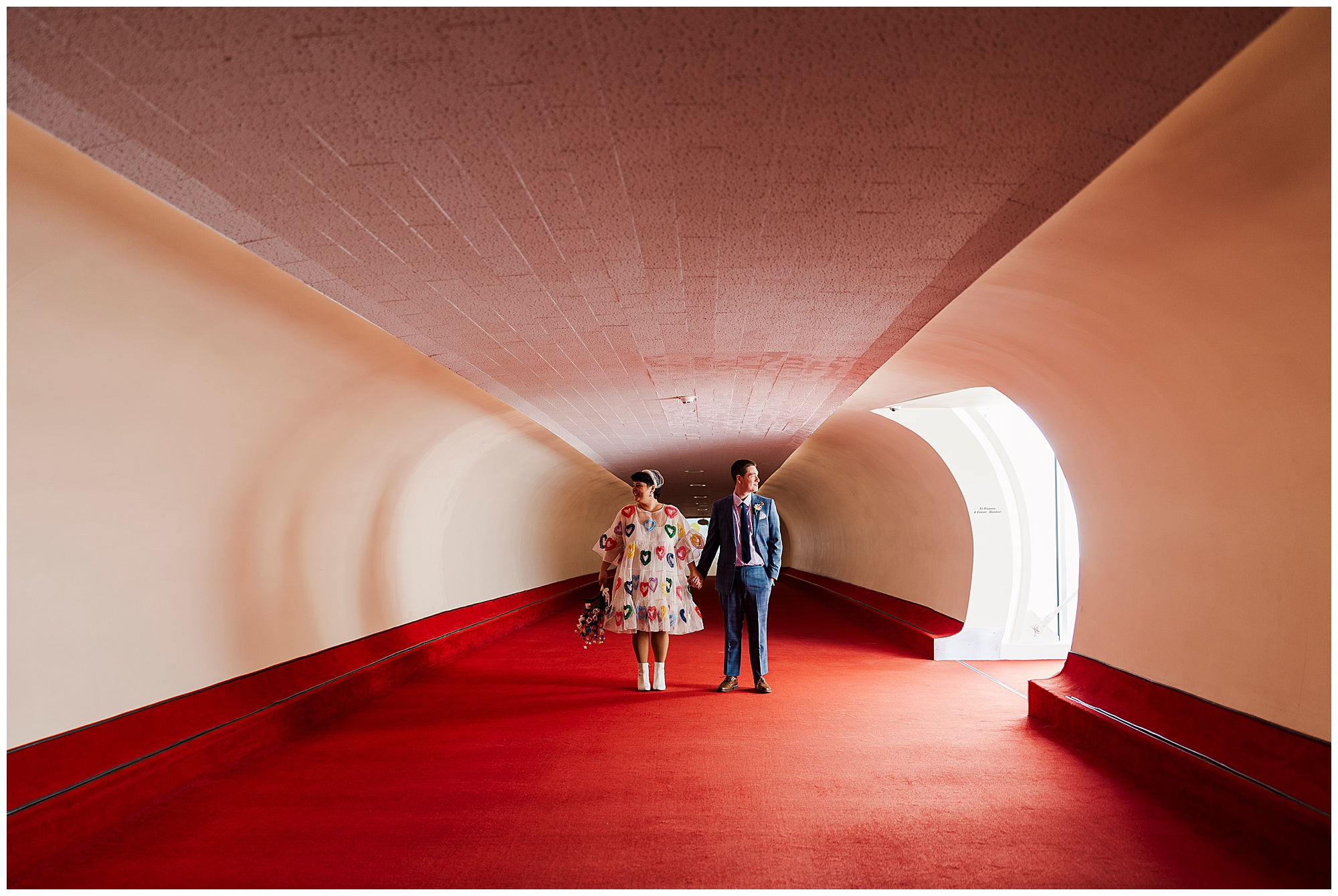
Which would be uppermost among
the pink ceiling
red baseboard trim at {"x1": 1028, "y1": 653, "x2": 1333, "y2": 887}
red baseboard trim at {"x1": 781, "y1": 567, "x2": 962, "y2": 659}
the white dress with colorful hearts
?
the pink ceiling

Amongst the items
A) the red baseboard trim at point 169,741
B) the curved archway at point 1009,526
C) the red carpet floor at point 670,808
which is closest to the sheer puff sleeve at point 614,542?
the red carpet floor at point 670,808

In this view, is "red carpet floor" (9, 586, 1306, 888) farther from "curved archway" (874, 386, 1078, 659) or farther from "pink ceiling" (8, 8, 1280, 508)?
"pink ceiling" (8, 8, 1280, 508)

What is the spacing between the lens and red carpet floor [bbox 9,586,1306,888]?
10.9 feet

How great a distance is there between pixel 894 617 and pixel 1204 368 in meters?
8.29

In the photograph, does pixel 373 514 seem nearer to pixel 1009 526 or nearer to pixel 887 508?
pixel 1009 526

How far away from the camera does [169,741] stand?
4590 millimetres

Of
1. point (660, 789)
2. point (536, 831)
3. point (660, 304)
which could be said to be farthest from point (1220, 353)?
point (536, 831)

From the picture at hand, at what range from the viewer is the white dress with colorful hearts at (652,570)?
7.43m

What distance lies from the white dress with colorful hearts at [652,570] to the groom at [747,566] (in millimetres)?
274

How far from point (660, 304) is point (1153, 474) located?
10.7ft

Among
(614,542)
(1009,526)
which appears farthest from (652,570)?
(1009,526)

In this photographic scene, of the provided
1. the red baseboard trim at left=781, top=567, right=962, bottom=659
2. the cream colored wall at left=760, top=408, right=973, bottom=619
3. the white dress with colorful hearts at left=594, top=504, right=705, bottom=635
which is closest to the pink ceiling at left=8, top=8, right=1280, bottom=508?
the white dress with colorful hearts at left=594, top=504, right=705, bottom=635

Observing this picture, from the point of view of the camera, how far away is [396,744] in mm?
5500

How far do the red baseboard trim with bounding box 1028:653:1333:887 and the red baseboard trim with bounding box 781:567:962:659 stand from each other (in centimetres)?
390
